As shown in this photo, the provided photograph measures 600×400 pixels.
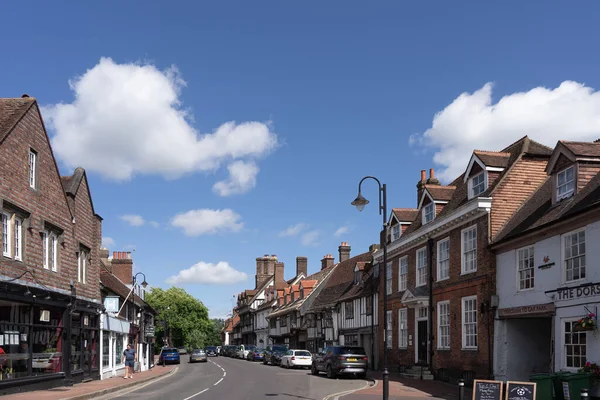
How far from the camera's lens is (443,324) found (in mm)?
27219

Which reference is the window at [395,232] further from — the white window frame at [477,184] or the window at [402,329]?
the white window frame at [477,184]

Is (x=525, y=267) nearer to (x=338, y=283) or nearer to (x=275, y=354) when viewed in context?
(x=275, y=354)

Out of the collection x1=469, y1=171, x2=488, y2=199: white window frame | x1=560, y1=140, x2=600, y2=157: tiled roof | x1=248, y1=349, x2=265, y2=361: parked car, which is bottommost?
x1=248, y1=349, x2=265, y2=361: parked car

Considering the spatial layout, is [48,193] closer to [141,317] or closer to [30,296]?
[30,296]

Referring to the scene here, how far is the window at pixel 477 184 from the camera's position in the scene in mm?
25016

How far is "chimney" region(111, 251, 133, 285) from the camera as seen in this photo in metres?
54.1

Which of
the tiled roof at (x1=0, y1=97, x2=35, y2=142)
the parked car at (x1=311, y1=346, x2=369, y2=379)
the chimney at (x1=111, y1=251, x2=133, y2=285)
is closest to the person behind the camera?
the tiled roof at (x1=0, y1=97, x2=35, y2=142)

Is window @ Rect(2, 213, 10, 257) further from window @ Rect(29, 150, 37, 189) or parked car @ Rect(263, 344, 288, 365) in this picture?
parked car @ Rect(263, 344, 288, 365)

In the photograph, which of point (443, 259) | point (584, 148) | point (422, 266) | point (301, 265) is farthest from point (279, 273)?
point (584, 148)

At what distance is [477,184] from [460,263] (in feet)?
10.8

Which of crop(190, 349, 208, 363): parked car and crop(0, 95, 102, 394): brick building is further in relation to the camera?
crop(190, 349, 208, 363): parked car

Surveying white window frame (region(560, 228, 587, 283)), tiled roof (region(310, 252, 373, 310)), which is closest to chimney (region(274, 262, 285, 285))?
tiled roof (region(310, 252, 373, 310))

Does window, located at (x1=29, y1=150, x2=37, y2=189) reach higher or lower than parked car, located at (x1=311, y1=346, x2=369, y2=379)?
higher

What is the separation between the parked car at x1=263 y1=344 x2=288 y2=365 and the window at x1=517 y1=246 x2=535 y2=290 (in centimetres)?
3130
